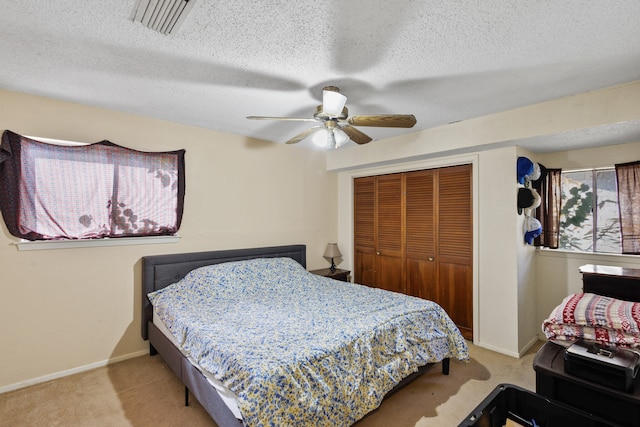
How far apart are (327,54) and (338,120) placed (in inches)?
23.8

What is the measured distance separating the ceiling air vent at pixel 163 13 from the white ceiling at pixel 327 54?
0.17ft

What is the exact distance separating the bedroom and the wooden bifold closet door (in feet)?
0.54

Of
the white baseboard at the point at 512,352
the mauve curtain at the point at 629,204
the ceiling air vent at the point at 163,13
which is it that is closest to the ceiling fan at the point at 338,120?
the ceiling air vent at the point at 163,13

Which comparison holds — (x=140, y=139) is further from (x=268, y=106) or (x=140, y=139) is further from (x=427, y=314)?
(x=427, y=314)

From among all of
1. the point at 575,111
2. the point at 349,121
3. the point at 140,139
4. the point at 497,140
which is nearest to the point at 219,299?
the point at 140,139

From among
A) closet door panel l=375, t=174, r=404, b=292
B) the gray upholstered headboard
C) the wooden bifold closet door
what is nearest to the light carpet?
the gray upholstered headboard

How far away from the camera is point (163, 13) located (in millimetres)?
1504

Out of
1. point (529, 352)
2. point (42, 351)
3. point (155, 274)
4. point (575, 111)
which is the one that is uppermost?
point (575, 111)

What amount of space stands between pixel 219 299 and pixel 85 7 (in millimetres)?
2269

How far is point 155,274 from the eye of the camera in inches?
120

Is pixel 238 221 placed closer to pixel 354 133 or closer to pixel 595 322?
pixel 354 133

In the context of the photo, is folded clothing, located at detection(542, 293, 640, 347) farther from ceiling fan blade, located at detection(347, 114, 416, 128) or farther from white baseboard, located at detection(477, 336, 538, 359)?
white baseboard, located at detection(477, 336, 538, 359)

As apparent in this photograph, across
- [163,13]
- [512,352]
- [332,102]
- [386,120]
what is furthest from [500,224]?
[163,13]

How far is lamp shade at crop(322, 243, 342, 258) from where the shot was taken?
4.49 m
